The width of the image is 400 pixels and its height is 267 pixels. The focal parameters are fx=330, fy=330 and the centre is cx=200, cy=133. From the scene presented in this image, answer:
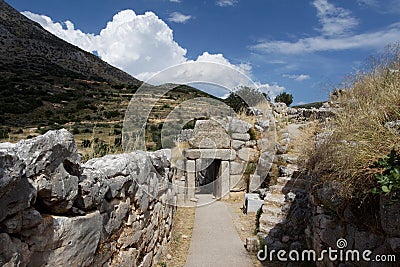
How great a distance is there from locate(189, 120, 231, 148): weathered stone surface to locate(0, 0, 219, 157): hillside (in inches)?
56.8

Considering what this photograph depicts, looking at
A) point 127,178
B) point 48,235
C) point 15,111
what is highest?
point 15,111

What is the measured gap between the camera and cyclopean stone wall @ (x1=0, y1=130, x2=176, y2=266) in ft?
5.99

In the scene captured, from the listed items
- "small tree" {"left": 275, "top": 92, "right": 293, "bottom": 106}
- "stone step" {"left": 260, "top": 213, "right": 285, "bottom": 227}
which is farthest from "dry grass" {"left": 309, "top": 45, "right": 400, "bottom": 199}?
"small tree" {"left": 275, "top": 92, "right": 293, "bottom": 106}

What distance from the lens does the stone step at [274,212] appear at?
6901 millimetres

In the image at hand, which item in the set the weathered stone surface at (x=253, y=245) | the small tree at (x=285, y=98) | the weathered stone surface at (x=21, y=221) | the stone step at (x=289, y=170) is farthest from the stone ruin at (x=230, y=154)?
the small tree at (x=285, y=98)

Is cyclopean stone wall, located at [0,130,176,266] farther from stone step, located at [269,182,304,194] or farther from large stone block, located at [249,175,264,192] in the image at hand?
large stone block, located at [249,175,264,192]

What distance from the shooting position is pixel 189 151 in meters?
11.0

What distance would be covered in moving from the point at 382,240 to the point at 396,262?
0.82 feet

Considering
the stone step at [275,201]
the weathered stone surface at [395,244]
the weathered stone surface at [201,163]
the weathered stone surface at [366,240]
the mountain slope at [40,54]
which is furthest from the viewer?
the mountain slope at [40,54]

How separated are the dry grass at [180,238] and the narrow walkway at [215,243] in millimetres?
111

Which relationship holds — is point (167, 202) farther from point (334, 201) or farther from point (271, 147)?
point (271, 147)

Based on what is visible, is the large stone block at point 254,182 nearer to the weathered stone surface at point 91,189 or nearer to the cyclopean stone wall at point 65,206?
the cyclopean stone wall at point 65,206

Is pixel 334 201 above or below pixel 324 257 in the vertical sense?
above

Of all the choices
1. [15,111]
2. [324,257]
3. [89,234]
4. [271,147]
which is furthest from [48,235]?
[15,111]
